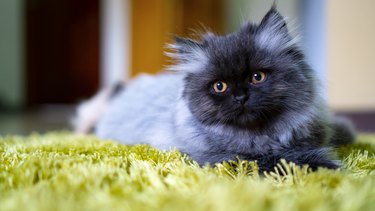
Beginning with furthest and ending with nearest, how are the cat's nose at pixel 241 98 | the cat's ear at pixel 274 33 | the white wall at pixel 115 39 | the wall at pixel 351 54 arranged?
the white wall at pixel 115 39
the wall at pixel 351 54
the cat's ear at pixel 274 33
the cat's nose at pixel 241 98

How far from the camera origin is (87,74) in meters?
6.26

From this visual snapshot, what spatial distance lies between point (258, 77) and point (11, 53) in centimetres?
490

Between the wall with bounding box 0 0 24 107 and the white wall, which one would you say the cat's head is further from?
the wall with bounding box 0 0 24 107

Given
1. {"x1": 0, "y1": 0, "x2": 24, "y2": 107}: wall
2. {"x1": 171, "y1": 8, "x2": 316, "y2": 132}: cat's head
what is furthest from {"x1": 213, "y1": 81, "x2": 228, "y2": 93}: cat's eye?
{"x1": 0, "y1": 0, "x2": 24, "y2": 107}: wall

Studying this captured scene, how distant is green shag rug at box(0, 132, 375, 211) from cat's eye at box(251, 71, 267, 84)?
211 millimetres

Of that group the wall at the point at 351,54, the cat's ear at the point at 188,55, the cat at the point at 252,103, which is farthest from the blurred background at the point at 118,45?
the cat at the point at 252,103

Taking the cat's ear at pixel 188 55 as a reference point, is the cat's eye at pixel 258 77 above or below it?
below

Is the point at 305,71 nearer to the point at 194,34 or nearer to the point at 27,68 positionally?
the point at 194,34

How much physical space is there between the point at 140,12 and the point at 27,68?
2.01 meters

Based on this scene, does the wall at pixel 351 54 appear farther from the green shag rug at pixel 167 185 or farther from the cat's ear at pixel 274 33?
the green shag rug at pixel 167 185

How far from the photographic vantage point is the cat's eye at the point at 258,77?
1.04 m

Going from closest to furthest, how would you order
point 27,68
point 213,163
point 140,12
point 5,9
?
1. point 213,163
2. point 140,12
3. point 5,9
4. point 27,68

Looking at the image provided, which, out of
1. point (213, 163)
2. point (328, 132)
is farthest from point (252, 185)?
point (328, 132)

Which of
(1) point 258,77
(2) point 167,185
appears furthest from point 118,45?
(2) point 167,185
